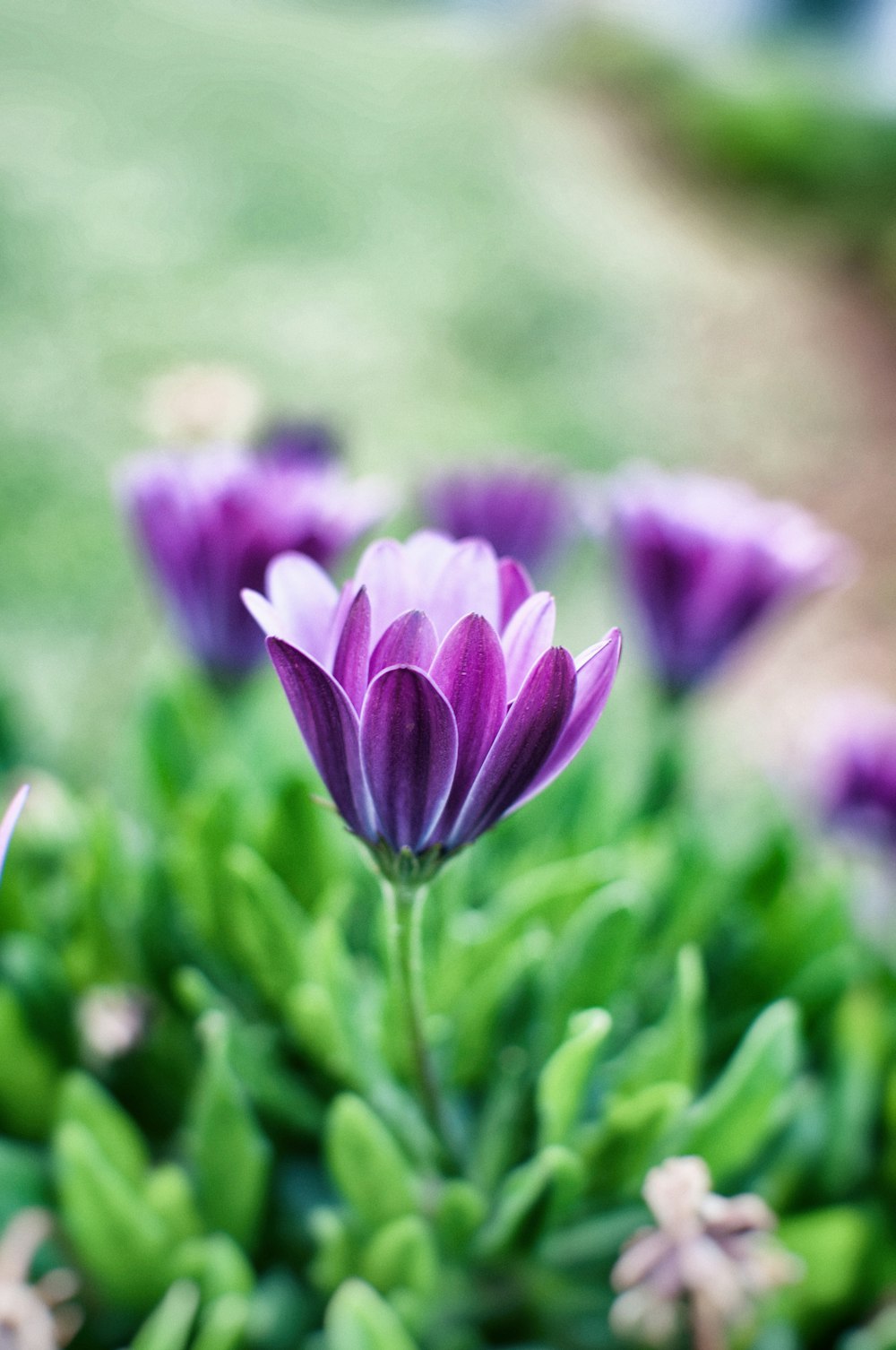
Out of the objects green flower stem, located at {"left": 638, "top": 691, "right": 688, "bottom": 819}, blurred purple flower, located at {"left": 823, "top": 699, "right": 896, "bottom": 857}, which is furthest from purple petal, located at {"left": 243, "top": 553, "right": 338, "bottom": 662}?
blurred purple flower, located at {"left": 823, "top": 699, "right": 896, "bottom": 857}

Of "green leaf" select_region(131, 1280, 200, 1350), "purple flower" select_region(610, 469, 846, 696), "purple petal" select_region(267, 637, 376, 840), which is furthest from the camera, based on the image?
"purple flower" select_region(610, 469, 846, 696)

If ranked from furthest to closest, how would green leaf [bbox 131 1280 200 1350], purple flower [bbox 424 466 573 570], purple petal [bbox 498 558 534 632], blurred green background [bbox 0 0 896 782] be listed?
blurred green background [bbox 0 0 896 782] → purple flower [bbox 424 466 573 570] → green leaf [bbox 131 1280 200 1350] → purple petal [bbox 498 558 534 632]

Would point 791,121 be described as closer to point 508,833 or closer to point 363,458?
point 363,458

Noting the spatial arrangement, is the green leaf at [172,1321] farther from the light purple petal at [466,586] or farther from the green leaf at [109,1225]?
the light purple petal at [466,586]

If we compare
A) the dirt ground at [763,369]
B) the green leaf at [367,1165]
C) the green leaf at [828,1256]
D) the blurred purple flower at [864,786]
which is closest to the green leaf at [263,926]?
the green leaf at [367,1165]

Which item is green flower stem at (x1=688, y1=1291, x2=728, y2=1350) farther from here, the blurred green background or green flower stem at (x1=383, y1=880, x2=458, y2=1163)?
the blurred green background

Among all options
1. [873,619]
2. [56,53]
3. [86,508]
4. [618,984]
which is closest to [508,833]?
[618,984]
